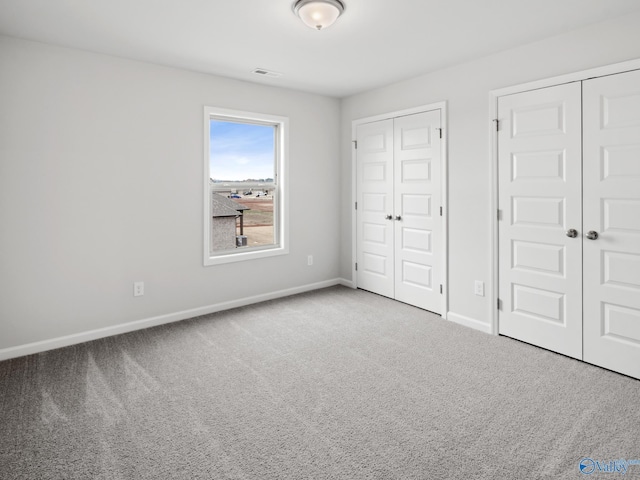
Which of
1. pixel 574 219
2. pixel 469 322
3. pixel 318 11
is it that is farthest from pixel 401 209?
pixel 318 11

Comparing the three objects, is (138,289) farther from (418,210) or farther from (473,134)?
(473,134)

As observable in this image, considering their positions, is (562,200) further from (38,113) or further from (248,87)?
(38,113)

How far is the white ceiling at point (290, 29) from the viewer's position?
2582 millimetres

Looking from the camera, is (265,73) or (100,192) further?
(265,73)

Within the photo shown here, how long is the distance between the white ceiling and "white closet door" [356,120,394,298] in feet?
3.21

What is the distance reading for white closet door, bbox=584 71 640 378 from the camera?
2684 mm

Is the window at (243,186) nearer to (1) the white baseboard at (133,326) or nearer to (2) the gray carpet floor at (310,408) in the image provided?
(1) the white baseboard at (133,326)

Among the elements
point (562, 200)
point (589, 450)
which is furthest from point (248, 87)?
point (589, 450)

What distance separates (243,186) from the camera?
4520mm

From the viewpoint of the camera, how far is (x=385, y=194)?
4.64m

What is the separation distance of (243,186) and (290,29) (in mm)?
1960

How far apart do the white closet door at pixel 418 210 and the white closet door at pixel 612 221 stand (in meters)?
1.38

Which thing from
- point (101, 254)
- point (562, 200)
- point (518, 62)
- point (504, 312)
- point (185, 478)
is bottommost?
point (185, 478)

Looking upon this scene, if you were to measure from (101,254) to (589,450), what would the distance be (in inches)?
148
